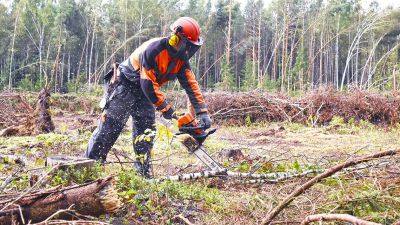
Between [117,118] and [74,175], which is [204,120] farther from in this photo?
[74,175]

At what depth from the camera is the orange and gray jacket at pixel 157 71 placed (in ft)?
12.9

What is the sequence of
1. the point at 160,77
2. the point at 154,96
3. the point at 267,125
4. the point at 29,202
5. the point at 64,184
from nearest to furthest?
the point at 29,202
the point at 64,184
the point at 154,96
the point at 160,77
the point at 267,125

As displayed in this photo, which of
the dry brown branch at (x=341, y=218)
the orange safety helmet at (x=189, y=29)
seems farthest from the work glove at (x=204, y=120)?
the dry brown branch at (x=341, y=218)

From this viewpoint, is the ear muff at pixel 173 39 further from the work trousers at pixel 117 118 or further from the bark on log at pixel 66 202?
the bark on log at pixel 66 202

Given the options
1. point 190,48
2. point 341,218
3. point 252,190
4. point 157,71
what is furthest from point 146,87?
point 341,218

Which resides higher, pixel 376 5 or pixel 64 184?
pixel 376 5

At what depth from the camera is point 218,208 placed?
2947 mm

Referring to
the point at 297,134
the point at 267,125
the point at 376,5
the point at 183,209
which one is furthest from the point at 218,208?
the point at 376,5

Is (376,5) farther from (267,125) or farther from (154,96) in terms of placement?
(154,96)

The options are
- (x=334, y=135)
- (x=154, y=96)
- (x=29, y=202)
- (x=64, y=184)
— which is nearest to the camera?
(x=29, y=202)

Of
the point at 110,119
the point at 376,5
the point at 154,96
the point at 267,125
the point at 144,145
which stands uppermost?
the point at 376,5

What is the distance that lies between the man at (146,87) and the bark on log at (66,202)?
1429 mm

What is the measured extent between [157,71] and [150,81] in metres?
0.25

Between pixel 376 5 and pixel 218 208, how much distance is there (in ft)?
147
